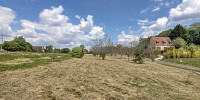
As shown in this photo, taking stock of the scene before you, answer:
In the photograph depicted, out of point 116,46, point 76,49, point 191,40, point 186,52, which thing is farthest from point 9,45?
point 191,40

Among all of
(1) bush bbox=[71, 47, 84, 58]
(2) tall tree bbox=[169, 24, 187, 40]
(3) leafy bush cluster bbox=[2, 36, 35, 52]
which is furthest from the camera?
(3) leafy bush cluster bbox=[2, 36, 35, 52]

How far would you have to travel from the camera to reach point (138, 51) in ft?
54.9

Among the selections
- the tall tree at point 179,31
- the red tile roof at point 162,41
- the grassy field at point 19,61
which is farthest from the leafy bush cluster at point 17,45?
the tall tree at point 179,31

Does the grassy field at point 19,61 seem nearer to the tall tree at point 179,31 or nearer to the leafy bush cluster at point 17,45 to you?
the leafy bush cluster at point 17,45

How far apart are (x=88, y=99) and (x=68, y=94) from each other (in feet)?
2.96

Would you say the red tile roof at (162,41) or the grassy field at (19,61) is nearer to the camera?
the grassy field at (19,61)

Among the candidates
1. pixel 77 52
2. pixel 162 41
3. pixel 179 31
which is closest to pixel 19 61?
pixel 77 52

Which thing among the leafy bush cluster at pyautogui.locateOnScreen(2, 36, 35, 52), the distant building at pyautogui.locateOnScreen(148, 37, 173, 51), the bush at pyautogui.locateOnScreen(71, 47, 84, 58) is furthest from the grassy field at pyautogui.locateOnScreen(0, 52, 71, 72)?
the leafy bush cluster at pyautogui.locateOnScreen(2, 36, 35, 52)

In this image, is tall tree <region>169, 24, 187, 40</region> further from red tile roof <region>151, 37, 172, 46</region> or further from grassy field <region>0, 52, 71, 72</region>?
grassy field <region>0, 52, 71, 72</region>

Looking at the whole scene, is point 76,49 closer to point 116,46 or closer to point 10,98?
point 116,46

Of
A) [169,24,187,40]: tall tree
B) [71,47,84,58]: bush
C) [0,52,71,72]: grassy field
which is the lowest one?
[0,52,71,72]: grassy field

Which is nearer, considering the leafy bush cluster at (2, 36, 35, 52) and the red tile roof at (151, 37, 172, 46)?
the red tile roof at (151, 37, 172, 46)

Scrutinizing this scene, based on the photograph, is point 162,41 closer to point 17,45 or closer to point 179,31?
point 179,31

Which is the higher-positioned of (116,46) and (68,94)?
(116,46)
